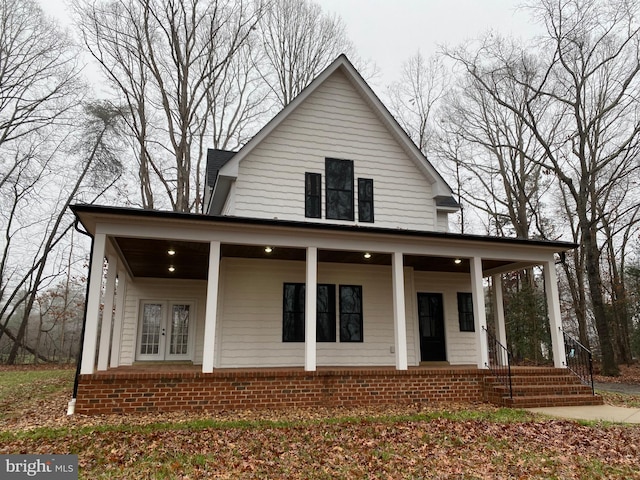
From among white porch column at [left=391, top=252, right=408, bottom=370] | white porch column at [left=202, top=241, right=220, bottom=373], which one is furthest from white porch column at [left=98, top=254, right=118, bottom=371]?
white porch column at [left=391, top=252, right=408, bottom=370]

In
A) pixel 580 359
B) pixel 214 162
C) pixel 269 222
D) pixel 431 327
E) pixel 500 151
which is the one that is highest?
pixel 500 151

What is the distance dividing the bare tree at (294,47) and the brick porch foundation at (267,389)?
57.0ft

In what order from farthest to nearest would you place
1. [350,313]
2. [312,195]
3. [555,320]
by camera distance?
Answer: [312,195] < [350,313] < [555,320]

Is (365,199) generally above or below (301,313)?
above

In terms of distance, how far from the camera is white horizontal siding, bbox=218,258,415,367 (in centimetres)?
1010

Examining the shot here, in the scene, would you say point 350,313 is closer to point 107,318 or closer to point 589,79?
point 107,318

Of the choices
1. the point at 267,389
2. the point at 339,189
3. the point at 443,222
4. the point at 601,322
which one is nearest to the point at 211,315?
the point at 267,389

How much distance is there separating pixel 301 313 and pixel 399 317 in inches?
109

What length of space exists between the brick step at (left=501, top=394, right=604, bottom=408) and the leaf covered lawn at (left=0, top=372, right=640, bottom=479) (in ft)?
2.89

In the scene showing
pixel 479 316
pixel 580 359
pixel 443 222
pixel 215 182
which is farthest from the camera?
pixel 443 222

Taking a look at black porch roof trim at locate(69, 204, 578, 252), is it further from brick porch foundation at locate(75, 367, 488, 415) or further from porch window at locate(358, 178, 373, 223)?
brick porch foundation at locate(75, 367, 488, 415)

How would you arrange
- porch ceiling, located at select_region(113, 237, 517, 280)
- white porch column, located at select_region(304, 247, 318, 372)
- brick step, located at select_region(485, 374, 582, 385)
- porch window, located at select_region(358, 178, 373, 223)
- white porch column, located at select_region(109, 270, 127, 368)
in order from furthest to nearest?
porch window, located at select_region(358, 178, 373, 223) < white porch column, located at select_region(109, 270, 127, 368) < porch ceiling, located at select_region(113, 237, 517, 280) < brick step, located at select_region(485, 374, 582, 385) < white porch column, located at select_region(304, 247, 318, 372)

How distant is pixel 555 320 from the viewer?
32.9ft

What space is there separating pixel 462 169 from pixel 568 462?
77.0 feet
